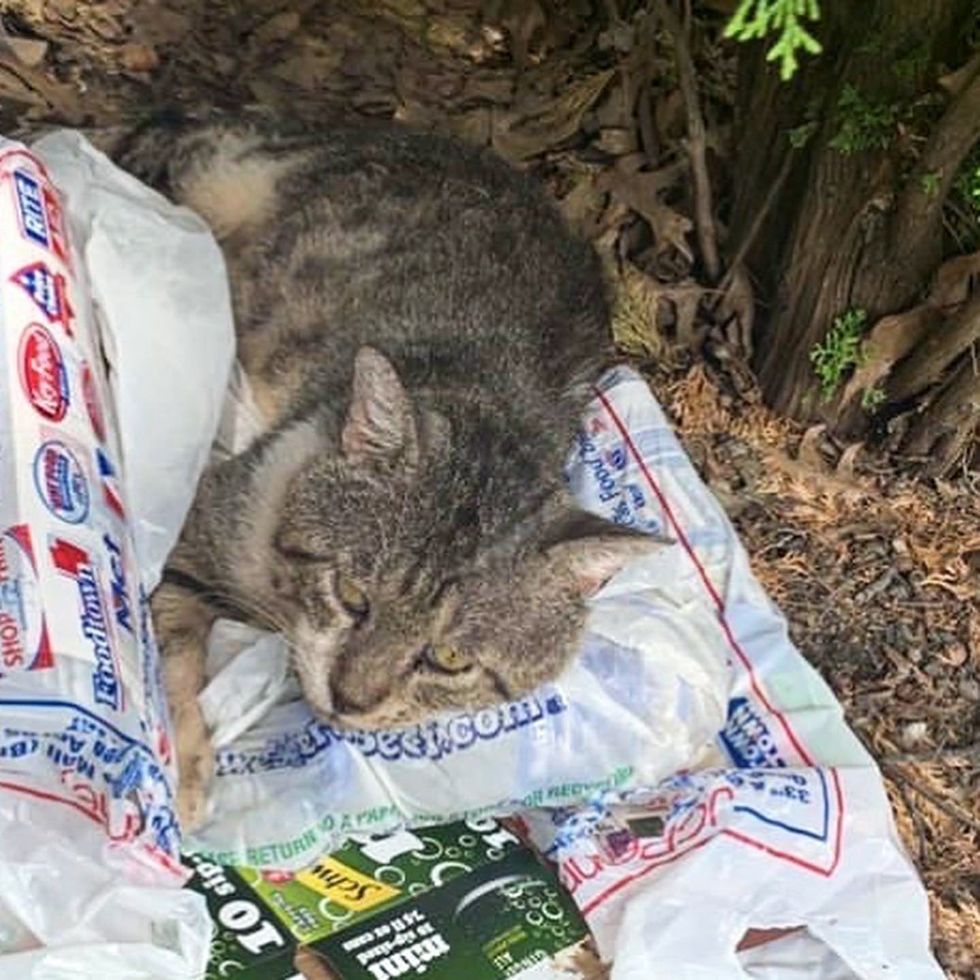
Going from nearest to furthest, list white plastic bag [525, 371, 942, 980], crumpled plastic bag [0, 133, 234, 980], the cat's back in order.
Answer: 1. crumpled plastic bag [0, 133, 234, 980]
2. white plastic bag [525, 371, 942, 980]
3. the cat's back

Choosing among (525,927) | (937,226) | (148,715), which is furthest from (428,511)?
(937,226)

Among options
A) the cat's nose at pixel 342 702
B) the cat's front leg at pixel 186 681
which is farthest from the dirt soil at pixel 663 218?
the cat's front leg at pixel 186 681

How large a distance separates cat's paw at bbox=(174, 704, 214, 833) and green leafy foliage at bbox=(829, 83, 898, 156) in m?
1.63

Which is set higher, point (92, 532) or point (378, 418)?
point (378, 418)

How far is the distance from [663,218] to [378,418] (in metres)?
1.54

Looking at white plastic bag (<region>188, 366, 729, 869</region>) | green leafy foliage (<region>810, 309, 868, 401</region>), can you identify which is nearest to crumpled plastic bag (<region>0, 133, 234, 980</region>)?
white plastic bag (<region>188, 366, 729, 869</region>)

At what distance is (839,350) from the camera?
12.1ft

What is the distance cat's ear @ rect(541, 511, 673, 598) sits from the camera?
265 centimetres

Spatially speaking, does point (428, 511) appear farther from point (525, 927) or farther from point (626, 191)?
point (626, 191)

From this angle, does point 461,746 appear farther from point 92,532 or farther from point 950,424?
point 950,424

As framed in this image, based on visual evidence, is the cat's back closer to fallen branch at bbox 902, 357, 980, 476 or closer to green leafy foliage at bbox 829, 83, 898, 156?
green leafy foliage at bbox 829, 83, 898, 156

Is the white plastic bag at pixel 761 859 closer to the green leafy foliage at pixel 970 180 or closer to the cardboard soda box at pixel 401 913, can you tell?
the cardboard soda box at pixel 401 913

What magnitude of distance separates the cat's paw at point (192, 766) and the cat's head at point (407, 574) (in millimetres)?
221

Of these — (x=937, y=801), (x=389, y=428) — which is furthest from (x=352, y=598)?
(x=937, y=801)
